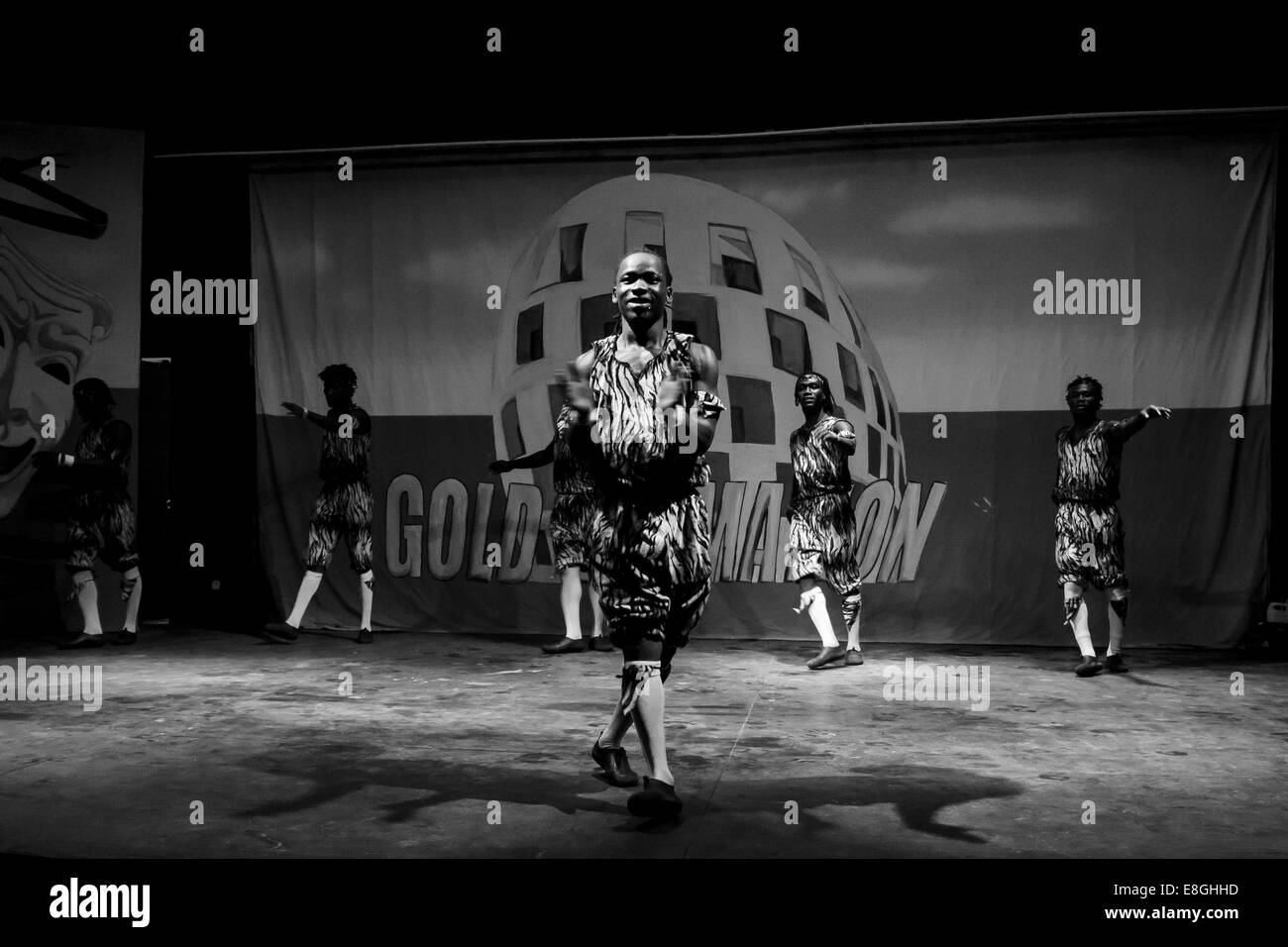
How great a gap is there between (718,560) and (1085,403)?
114 inches

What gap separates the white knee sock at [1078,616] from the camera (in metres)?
7.19

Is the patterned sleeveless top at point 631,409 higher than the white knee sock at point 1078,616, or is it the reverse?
the patterned sleeveless top at point 631,409

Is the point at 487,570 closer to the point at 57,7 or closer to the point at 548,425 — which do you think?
the point at 548,425

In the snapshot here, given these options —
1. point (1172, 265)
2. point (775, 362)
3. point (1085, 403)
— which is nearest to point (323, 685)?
point (775, 362)

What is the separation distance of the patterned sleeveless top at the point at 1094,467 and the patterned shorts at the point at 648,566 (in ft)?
12.7

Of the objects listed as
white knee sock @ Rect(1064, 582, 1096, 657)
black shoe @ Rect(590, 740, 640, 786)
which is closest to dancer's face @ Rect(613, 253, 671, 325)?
black shoe @ Rect(590, 740, 640, 786)

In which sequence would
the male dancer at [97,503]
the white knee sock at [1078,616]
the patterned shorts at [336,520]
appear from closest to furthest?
the white knee sock at [1078,616]
the male dancer at [97,503]
the patterned shorts at [336,520]

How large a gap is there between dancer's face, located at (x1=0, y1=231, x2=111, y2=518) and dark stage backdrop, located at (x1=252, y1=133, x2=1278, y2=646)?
1.34 metres

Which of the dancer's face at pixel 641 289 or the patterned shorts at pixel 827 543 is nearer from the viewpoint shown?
the dancer's face at pixel 641 289

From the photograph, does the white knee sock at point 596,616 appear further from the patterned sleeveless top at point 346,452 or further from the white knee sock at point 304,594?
the white knee sock at point 304,594

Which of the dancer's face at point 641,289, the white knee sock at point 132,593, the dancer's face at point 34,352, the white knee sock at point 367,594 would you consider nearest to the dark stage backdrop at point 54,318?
the dancer's face at point 34,352

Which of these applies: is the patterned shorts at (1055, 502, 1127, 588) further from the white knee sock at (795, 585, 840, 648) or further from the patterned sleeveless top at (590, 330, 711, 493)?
the patterned sleeveless top at (590, 330, 711, 493)

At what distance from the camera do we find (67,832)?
370 centimetres

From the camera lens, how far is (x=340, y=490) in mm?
8398
